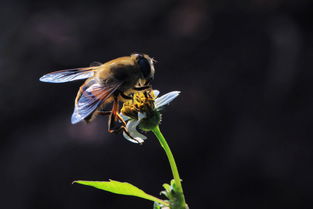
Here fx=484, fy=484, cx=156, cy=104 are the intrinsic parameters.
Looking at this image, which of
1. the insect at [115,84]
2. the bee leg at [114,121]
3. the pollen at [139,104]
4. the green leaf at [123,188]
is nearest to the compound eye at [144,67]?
the insect at [115,84]

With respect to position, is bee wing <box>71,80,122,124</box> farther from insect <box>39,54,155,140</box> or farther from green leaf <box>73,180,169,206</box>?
green leaf <box>73,180,169,206</box>

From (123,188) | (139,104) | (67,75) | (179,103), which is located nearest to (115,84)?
(139,104)

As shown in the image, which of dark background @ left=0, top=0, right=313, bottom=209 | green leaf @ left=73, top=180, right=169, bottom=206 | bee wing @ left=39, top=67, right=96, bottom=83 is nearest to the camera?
green leaf @ left=73, top=180, right=169, bottom=206

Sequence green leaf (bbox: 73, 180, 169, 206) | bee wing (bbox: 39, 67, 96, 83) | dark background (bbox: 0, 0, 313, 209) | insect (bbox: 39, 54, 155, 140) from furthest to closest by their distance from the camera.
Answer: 1. dark background (bbox: 0, 0, 313, 209)
2. bee wing (bbox: 39, 67, 96, 83)
3. insect (bbox: 39, 54, 155, 140)
4. green leaf (bbox: 73, 180, 169, 206)

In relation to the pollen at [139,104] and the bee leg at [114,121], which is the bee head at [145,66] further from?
the bee leg at [114,121]

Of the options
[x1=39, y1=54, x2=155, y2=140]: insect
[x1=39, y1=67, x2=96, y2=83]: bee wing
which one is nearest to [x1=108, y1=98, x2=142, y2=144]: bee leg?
[x1=39, y1=54, x2=155, y2=140]: insect

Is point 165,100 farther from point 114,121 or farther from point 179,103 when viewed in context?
point 179,103

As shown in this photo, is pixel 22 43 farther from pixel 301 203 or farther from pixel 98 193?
pixel 301 203

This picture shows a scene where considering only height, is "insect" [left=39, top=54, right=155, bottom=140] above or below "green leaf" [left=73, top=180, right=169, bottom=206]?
above
